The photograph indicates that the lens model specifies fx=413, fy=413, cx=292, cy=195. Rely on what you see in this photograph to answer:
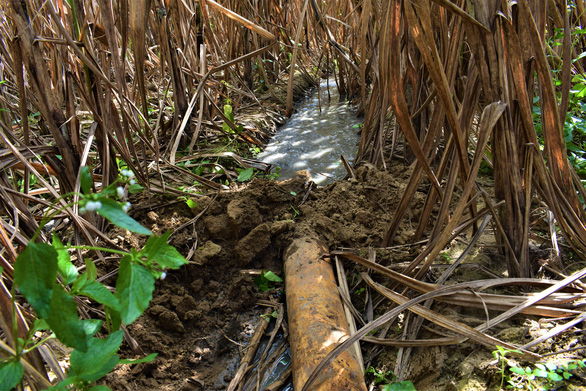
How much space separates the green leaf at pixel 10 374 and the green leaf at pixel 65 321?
6.6 inches

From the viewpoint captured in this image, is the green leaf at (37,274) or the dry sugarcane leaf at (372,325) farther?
the dry sugarcane leaf at (372,325)

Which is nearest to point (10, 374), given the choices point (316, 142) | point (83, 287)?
point (83, 287)

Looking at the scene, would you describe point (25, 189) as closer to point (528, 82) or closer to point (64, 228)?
point (64, 228)

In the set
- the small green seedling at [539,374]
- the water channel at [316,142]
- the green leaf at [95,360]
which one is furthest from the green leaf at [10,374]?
the water channel at [316,142]

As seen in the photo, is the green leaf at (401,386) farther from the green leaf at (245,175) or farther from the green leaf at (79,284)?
the green leaf at (245,175)

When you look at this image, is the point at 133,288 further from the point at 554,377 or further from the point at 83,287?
the point at 554,377

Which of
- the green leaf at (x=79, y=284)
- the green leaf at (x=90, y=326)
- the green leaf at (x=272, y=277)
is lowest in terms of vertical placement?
the green leaf at (x=272, y=277)

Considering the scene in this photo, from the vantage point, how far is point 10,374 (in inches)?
33.2

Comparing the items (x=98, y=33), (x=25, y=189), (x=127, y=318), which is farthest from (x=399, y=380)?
(x=98, y=33)

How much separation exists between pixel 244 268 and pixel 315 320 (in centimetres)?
70

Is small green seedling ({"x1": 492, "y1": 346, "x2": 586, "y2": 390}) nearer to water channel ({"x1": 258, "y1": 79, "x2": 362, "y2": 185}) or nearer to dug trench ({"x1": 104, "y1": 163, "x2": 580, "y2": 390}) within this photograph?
dug trench ({"x1": 104, "y1": 163, "x2": 580, "y2": 390})

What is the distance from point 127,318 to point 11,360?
35cm

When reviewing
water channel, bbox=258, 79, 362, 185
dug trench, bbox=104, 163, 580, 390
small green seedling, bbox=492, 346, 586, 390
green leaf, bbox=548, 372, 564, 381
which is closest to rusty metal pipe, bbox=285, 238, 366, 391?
dug trench, bbox=104, 163, 580, 390

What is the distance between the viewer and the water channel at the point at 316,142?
3.34m
